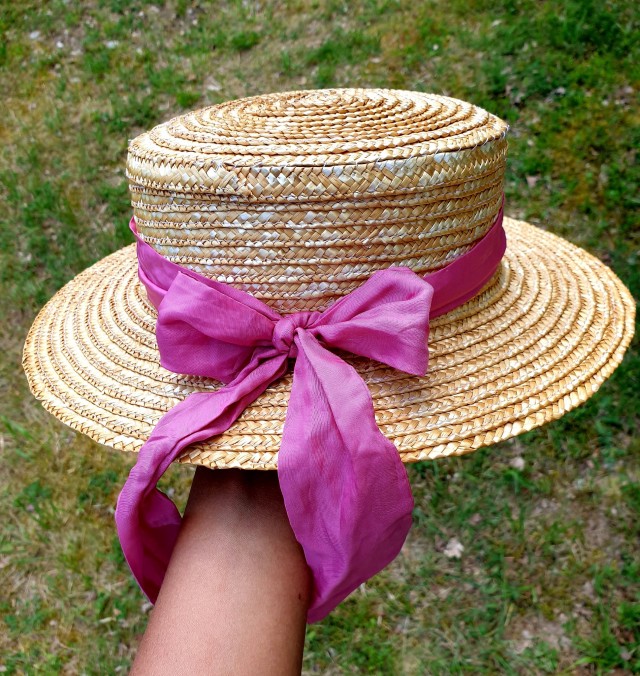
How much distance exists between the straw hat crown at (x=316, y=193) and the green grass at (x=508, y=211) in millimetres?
1571

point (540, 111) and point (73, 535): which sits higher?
point (540, 111)

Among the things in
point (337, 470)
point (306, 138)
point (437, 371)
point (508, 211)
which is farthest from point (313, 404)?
point (508, 211)

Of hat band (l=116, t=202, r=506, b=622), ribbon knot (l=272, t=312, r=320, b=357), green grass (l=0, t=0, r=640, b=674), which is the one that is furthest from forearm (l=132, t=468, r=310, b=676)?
green grass (l=0, t=0, r=640, b=674)

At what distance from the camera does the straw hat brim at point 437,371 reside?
3.72ft

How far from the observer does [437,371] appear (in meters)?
1.24

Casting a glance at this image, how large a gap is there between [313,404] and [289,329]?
167mm

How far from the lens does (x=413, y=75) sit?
140 inches

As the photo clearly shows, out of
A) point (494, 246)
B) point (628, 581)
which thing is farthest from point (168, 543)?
point (628, 581)

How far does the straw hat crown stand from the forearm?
0.38m

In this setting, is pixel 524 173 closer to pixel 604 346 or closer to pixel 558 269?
pixel 558 269

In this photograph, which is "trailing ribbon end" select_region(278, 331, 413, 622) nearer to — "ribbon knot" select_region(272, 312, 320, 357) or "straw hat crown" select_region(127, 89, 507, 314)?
"ribbon knot" select_region(272, 312, 320, 357)

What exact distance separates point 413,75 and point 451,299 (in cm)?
267

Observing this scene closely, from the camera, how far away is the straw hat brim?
113 centimetres

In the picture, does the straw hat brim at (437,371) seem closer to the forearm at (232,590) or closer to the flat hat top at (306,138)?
the forearm at (232,590)
